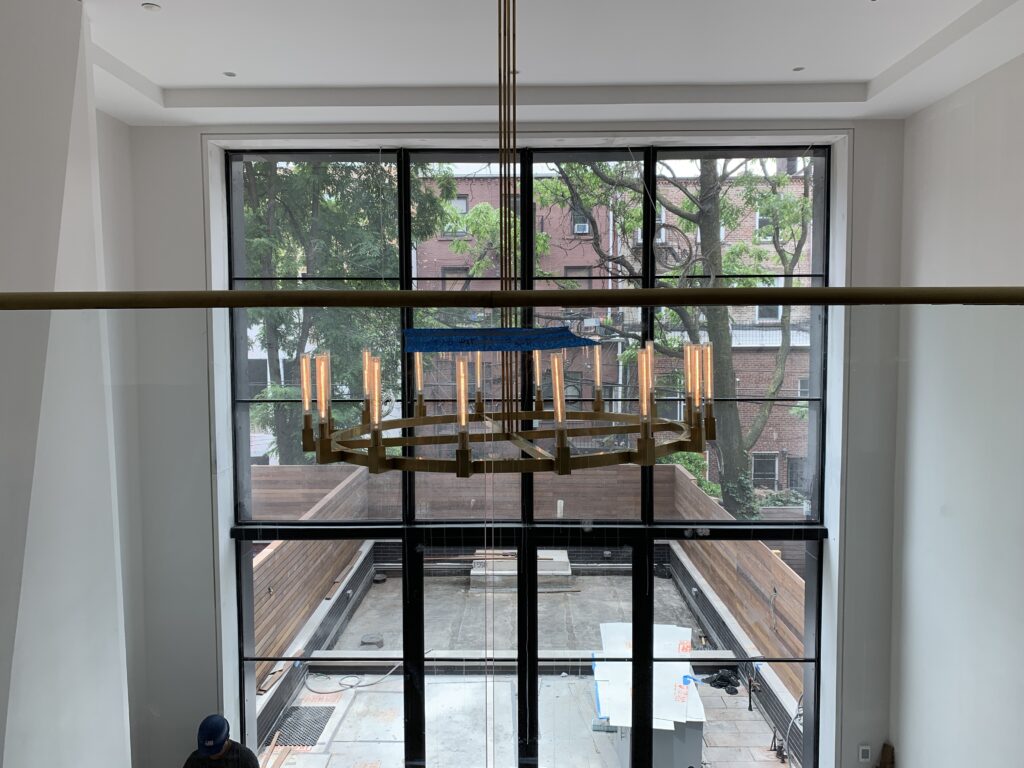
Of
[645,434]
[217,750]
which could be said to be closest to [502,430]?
[645,434]

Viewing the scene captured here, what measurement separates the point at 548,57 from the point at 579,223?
1.00 meters

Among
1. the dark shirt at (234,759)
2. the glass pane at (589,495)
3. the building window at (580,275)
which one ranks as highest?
the building window at (580,275)

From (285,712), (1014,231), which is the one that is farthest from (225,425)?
(1014,231)

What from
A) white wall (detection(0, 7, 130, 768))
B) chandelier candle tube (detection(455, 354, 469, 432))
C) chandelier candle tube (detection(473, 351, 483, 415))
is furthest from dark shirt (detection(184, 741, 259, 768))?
chandelier candle tube (detection(455, 354, 469, 432))

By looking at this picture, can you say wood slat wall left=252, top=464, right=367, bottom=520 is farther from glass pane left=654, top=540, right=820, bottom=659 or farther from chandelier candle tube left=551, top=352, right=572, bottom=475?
chandelier candle tube left=551, top=352, right=572, bottom=475

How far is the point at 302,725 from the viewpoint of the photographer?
2.13 metres

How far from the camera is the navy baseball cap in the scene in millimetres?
1631

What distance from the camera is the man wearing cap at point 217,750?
1.68m

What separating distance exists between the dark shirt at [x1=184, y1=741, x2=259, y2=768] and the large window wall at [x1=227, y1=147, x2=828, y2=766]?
5 centimetres

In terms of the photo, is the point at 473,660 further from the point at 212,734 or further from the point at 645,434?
the point at 645,434

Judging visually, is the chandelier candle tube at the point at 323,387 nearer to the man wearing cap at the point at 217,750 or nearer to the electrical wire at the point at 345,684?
the man wearing cap at the point at 217,750

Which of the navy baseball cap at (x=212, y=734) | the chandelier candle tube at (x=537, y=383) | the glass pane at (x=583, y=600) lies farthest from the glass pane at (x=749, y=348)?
the navy baseball cap at (x=212, y=734)

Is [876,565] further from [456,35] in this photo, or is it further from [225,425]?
[456,35]

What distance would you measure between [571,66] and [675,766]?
278 centimetres
